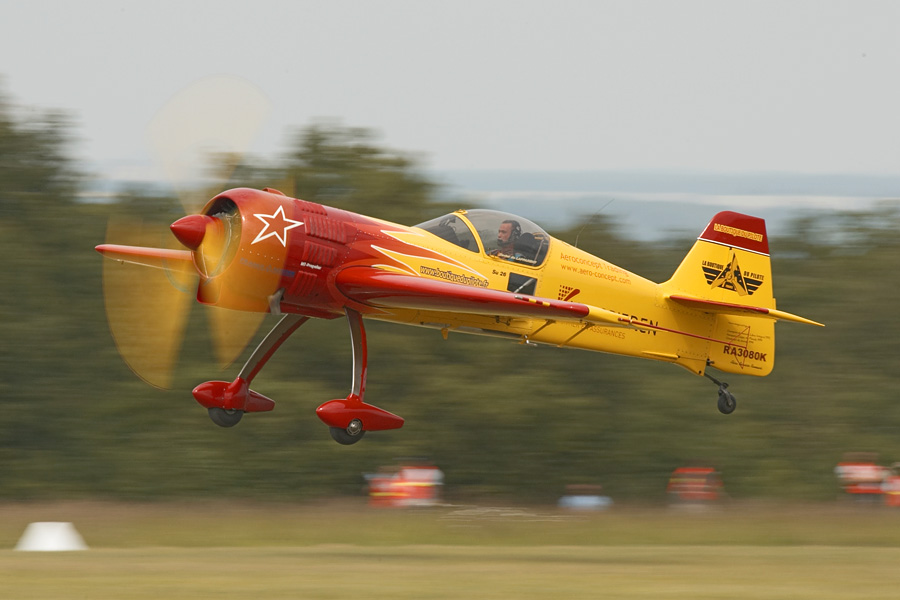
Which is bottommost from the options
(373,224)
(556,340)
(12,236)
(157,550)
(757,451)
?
(757,451)

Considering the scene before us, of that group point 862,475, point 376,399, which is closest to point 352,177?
point 376,399

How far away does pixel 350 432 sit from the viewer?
11.1m

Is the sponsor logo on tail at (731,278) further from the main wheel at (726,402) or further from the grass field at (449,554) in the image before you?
the grass field at (449,554)

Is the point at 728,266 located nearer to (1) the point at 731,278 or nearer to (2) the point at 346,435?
(1) the point at 731,278

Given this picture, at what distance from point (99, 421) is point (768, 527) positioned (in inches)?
619

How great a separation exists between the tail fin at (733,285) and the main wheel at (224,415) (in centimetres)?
560

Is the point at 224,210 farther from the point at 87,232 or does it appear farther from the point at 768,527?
the point at 87,232

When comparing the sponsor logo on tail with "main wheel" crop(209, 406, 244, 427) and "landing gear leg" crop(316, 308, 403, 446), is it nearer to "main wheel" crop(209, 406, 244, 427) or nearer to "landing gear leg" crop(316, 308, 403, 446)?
"landing gear leg" crop(316, 308, 403, 446)

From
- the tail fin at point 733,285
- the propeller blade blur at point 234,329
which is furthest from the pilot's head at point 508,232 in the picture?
the propeller blade blur at point 234,329

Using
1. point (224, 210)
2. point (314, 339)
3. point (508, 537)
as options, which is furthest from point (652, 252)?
point (224, 210)

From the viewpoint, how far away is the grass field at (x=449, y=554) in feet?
35.3

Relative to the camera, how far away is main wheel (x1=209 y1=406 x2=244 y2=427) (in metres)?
12.3

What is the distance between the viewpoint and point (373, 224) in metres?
11.6

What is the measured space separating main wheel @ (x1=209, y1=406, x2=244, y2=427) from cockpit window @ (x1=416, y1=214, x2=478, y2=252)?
307 centimetres
